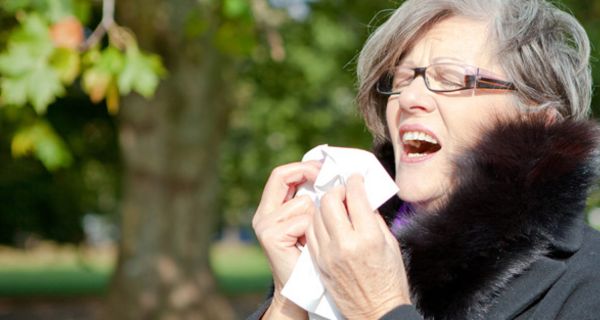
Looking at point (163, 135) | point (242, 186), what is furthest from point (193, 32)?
point (242, 186)

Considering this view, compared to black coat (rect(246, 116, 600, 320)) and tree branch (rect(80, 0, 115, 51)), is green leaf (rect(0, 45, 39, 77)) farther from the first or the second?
black coat (rect(246, 116, 600, 320))

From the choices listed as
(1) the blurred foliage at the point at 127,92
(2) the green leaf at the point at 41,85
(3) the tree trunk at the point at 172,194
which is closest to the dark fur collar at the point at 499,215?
(1) the blurred foliage at the point at 127,92

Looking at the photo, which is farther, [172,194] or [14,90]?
[172,194]

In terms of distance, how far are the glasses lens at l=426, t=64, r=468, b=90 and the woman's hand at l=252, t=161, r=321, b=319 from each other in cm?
39

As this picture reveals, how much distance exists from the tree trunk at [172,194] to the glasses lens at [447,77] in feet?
26.6

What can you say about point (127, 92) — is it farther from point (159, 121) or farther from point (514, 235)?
point (159, 121)

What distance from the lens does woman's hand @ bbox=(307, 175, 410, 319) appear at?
85.2 inches

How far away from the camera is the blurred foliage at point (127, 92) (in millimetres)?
4691

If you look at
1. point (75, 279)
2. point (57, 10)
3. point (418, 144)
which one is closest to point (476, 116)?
point (418, 144)

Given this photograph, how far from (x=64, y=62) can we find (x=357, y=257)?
290cm

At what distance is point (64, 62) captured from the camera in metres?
4.67

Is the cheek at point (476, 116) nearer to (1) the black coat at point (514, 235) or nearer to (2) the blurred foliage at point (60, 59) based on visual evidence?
(1) the black coat at point (514, 235)

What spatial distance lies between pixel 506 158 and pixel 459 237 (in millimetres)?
232

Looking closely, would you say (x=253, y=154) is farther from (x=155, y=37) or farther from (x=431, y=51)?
(x=431, y=51)
